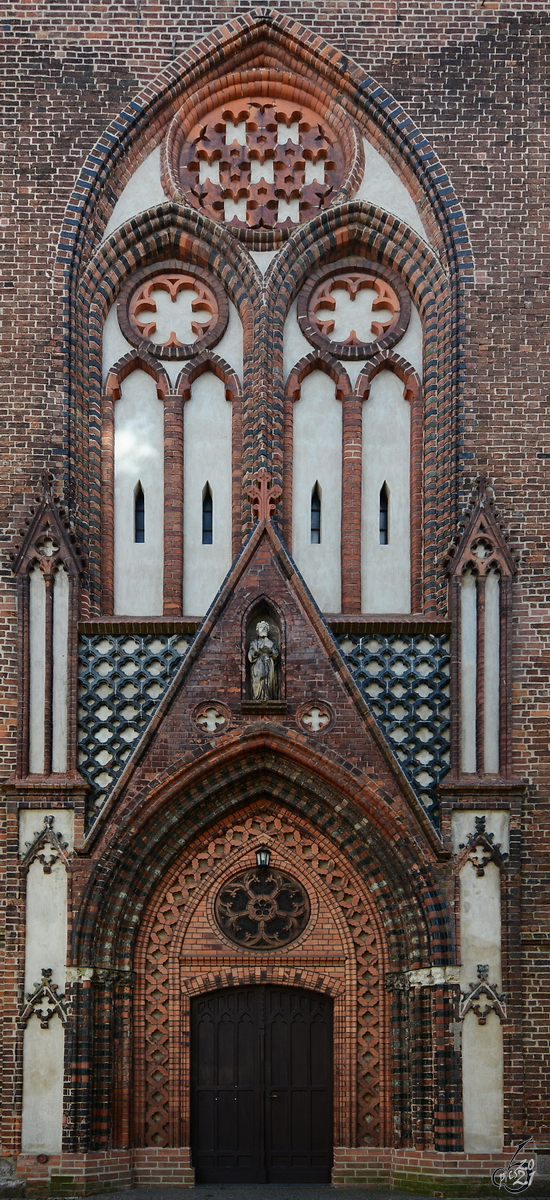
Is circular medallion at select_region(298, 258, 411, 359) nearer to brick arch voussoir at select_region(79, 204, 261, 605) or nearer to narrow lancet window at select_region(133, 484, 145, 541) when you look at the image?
brick arch voussoir at select_region(79, 204, 261, 605)

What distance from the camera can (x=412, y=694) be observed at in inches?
542

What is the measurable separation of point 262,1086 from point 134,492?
5.85m

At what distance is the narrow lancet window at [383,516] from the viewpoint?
48.3 ft

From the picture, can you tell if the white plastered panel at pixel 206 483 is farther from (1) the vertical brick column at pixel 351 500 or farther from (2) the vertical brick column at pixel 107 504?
(1) the vertical brick column at pixel 351 500

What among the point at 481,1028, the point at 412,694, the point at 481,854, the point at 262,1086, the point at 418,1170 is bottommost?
the point at 418,1170

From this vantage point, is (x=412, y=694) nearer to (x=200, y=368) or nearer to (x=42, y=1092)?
(x=200, y=368)

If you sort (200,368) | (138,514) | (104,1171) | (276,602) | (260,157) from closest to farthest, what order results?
(104,1171) < (276,602) < (138,514) < (200,368) < (260,157)

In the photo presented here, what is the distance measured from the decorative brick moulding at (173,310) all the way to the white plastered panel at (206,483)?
40 cm

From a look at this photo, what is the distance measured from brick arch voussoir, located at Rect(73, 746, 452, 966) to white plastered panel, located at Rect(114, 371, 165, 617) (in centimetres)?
199

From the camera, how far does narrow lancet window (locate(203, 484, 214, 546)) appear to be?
14695 millimetres

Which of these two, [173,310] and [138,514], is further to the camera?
[173,310]

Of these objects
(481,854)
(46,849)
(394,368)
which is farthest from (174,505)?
(481,854)

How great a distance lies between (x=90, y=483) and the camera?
14.5 metres

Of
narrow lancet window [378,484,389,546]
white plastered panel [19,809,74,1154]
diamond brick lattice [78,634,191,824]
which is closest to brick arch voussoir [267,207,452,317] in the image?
narrow lancet window [378,484,389,546]
